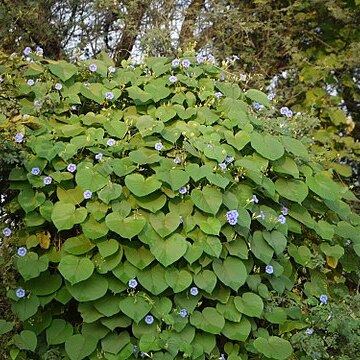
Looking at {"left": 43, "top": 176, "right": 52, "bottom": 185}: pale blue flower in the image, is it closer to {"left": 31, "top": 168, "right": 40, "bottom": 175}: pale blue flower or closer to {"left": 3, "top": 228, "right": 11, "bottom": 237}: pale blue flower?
{"left": 31, "top": 168, "right": 40, "bottom": 175}: pale blue flower

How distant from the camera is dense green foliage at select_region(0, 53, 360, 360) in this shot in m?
2.44

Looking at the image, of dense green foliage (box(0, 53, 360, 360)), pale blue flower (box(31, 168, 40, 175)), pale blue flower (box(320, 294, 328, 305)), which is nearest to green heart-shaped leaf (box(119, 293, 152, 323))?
dense green foliage (box(0, 53, 360, 360))

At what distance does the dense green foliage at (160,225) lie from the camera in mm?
2439

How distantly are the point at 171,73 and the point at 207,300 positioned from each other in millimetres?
1068

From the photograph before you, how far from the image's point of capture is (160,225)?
246cm

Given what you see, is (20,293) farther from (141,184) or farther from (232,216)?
(232,216)

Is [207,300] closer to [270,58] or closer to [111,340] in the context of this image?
[111,340]

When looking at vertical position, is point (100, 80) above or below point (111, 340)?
above

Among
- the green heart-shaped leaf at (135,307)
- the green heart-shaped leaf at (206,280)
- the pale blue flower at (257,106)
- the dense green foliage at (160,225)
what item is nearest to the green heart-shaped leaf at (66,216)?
the dense green foliage at (160,225)

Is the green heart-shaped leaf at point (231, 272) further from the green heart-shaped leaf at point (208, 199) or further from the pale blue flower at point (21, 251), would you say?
the pale blue flower at point (21, 251)

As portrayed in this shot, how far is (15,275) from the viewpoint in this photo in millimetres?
2586

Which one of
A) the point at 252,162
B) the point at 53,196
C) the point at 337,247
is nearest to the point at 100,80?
the point at 53,196

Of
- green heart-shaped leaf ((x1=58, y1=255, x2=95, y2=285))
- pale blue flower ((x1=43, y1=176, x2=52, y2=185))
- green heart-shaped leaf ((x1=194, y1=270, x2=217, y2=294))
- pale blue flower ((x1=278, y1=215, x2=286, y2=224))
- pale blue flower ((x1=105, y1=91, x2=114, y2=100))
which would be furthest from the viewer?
pale blue flower ((x1=105, y1=91, x2=114, y2=100))

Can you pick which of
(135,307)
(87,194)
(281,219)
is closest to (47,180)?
(87,194)
